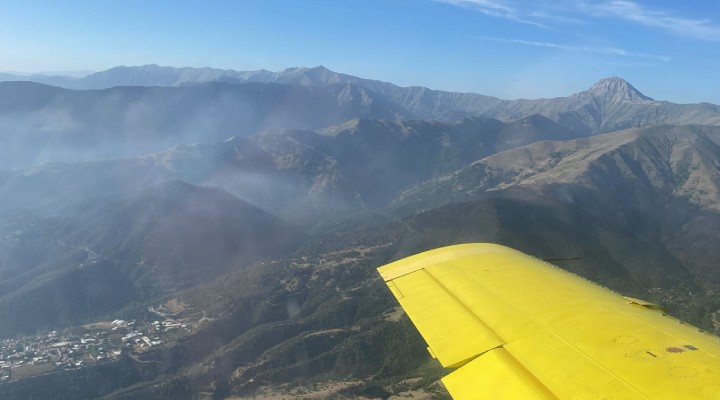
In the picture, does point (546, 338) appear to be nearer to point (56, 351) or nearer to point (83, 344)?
point (56, 351)

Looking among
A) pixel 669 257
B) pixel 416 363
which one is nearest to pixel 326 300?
pixel 416 363

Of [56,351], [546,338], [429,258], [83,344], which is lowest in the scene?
[83,344]

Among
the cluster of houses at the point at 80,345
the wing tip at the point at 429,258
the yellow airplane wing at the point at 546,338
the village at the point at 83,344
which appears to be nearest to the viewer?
the yellow airplane wing at the point at 546,338

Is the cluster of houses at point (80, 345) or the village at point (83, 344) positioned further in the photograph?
the cluster of houses at point (80, 345)

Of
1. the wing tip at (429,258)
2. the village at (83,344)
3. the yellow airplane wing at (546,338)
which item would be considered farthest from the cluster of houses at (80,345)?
the yellow airplane wing at (546,338)

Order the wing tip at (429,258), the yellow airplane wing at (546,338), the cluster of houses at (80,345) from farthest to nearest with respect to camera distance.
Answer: the cluster of houses at (80,345) < the wing tip at (429,258) < the yellow airplane wing at (546,338)

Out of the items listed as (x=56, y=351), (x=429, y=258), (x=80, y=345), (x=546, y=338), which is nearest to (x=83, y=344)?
(x=80, y=345)

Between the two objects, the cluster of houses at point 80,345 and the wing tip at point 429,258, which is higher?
the wing tip at point 429,258

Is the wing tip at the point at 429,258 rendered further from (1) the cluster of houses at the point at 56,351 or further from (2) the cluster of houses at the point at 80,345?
(1) the cluster of houses at the point at 56,351
